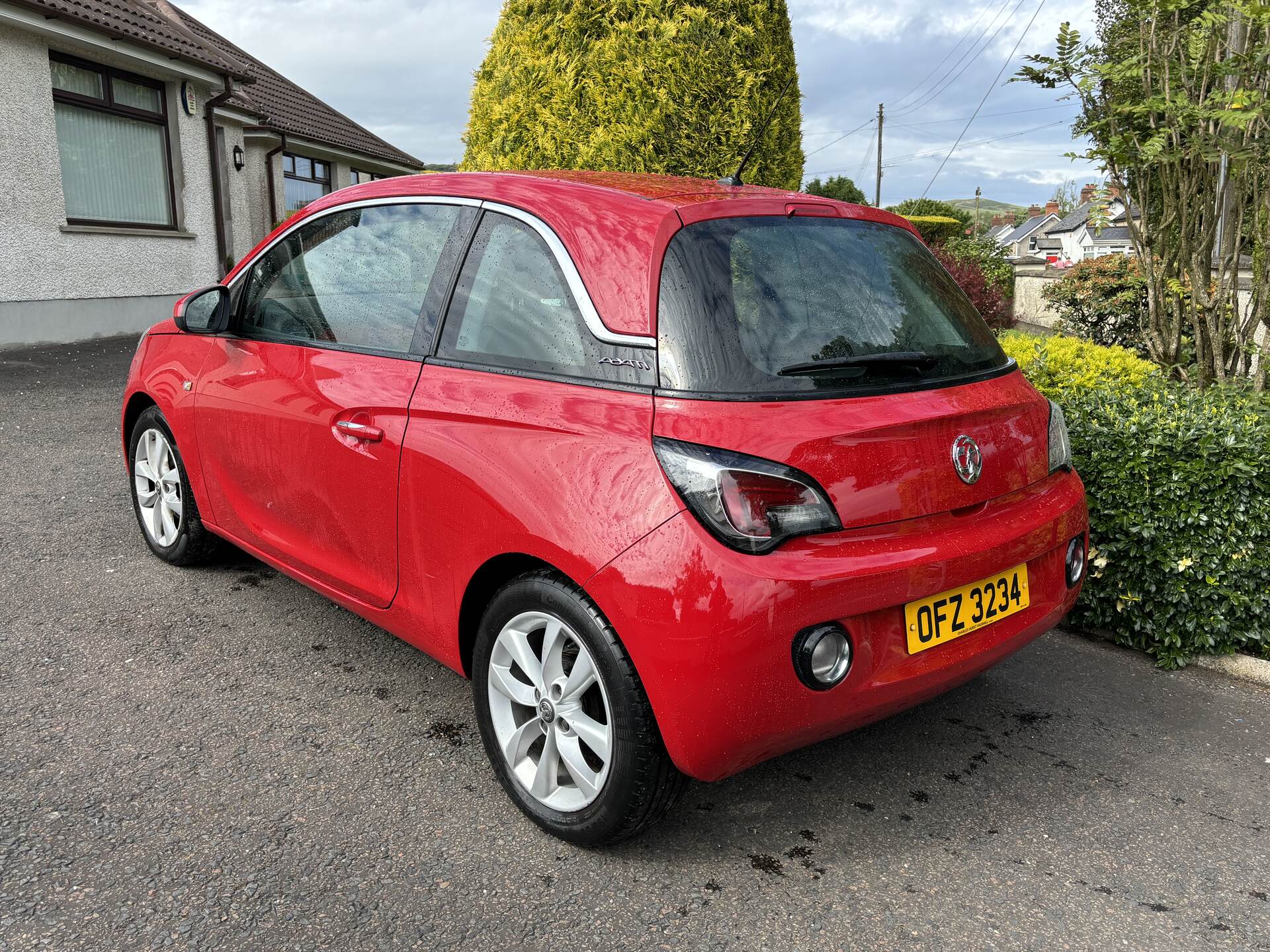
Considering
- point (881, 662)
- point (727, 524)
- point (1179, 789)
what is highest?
point (727, 524)

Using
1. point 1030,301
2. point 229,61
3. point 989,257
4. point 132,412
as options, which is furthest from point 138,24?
point 1030,301

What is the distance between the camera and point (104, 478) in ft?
19.2

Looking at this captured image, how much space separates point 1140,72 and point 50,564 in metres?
5.88

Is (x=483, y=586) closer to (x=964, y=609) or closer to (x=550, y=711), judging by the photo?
(x=550, y=711)

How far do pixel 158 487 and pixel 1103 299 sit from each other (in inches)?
337

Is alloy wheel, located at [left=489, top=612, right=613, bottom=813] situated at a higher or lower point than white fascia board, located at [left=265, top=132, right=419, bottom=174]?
lower

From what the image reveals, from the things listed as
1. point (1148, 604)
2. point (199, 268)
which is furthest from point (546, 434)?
point (199, 268)

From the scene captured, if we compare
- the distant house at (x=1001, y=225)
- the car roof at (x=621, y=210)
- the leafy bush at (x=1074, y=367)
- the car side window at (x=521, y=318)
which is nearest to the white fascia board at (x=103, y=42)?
the car roof at (x=621, y=210)

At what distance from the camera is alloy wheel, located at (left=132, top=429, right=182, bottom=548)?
165 inches

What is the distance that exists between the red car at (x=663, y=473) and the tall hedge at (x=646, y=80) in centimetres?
347

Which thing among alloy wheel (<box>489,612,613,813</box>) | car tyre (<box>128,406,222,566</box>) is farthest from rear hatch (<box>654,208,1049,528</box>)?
car tyre (<box>128,406,222,566</box>)

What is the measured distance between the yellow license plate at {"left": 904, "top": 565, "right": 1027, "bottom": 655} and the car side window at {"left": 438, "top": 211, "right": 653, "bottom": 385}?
877 millimetres

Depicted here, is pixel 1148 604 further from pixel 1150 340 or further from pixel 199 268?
pixel 199 268

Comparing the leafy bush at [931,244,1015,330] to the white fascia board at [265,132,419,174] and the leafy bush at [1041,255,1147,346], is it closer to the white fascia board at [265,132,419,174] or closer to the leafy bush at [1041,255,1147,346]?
the leafy bush at [1041,255,1147,346]
